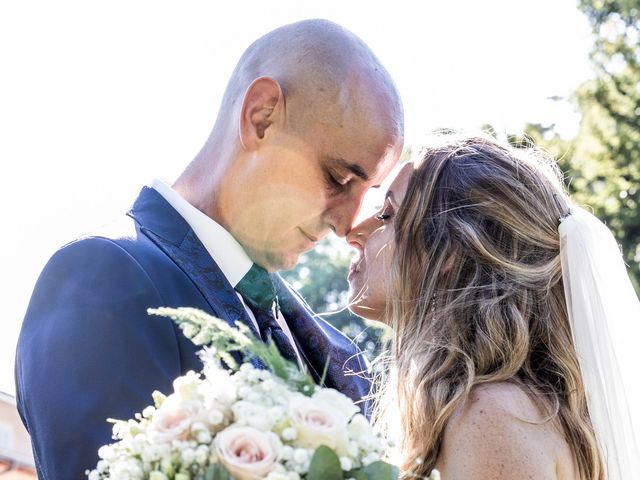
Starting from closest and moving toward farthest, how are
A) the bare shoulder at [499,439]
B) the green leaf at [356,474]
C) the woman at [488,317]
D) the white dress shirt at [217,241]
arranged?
the green leaf at [356,474] → the bare shoulder at [499,439] → the woman at [488,317] → the white dress shirt at [217,241]

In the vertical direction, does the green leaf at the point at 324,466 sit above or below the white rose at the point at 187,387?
below

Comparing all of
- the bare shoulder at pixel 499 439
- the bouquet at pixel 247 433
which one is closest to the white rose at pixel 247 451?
the bouquet at pixel 247 433

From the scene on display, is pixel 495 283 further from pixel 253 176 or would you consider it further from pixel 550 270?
pixel 253 176

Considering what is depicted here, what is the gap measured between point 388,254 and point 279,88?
2.98 feet

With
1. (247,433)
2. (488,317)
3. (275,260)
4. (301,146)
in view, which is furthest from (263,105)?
(247,433)

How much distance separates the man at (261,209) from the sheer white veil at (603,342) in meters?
0.92

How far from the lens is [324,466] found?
96.3 inches

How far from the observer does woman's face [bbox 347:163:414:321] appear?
4695 mm

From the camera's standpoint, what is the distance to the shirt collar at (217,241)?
4.55 metres

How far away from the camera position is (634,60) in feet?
61.0

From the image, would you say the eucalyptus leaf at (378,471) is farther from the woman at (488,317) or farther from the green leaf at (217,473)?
the woman at (488,317)

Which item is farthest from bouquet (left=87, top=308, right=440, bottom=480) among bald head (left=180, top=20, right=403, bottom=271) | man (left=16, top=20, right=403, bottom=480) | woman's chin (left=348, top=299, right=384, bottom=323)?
woman's chin (left=348, top=299, right=384, bottom=323)

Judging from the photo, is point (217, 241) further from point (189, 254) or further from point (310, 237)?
point (310, 237)

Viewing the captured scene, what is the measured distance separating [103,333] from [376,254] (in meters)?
1.54
